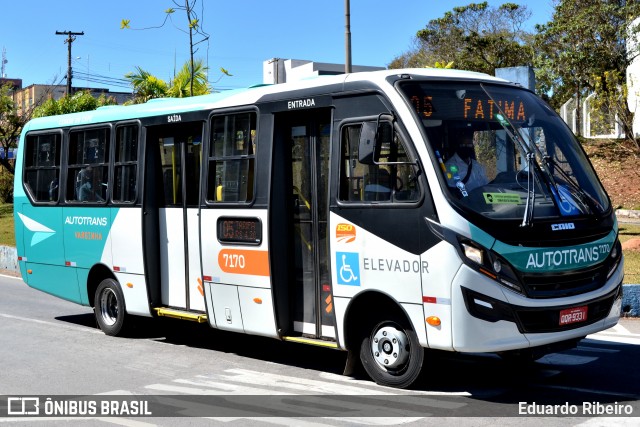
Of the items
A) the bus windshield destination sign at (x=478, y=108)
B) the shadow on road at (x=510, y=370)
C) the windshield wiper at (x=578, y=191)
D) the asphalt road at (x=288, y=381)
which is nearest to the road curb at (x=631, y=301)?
the asphalt road at (x=288, y=381)

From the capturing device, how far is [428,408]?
7.59 meters

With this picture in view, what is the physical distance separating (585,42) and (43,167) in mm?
26900

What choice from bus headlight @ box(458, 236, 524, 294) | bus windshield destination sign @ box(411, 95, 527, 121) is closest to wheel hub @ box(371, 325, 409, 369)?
bus headlight @ box(458, 236, 524, 294)

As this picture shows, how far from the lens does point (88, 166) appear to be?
12.7 meters

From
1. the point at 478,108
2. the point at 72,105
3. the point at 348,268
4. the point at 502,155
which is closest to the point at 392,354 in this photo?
the point at 348,268

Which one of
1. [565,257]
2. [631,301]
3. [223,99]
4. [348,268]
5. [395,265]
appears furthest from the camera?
[631,301]

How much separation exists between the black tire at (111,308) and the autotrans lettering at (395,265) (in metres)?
4.99

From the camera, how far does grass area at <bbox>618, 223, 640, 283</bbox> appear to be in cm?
1401

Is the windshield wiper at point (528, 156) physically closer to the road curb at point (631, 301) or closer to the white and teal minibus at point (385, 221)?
the white and teal minibus at point (385, 221)

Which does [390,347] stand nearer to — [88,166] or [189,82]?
[88,166]

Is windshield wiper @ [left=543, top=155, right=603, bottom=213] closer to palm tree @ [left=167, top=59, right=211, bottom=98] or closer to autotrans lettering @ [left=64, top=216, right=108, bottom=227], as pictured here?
autotrans lettering @ [left=64, top=216, right=108, bottom=227]

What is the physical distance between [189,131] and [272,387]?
3813 millimetres

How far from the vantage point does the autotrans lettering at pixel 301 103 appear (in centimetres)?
911

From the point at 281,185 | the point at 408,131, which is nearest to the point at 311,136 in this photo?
the point at 281,185
